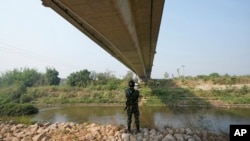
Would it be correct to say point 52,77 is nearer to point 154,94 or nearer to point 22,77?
point 22,77

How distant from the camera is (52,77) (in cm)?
8094

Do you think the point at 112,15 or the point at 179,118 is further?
the point at 179,118

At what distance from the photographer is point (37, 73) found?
91.3 meters

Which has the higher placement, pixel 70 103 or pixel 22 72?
pixel 22 72

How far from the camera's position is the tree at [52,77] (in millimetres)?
79494

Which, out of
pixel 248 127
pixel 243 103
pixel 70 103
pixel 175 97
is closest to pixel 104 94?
pixel 70 103

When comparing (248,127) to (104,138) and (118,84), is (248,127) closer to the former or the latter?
(104,138)

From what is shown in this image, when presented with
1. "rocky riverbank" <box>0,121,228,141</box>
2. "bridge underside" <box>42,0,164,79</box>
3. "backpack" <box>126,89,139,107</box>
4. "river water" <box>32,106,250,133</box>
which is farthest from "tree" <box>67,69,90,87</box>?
"backpack" <box>126,89,139,107</box>

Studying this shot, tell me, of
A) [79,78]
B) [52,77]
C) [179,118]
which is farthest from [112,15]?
[52,77]

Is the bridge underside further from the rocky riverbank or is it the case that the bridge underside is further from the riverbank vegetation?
the riverbank vegetation

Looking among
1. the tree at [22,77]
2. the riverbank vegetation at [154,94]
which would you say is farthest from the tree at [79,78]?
the tree at [22,77]

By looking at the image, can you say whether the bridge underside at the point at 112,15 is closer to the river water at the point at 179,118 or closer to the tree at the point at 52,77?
the river water at the point at 179,118

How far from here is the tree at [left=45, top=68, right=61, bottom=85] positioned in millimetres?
79494

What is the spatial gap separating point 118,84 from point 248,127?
174 ft
